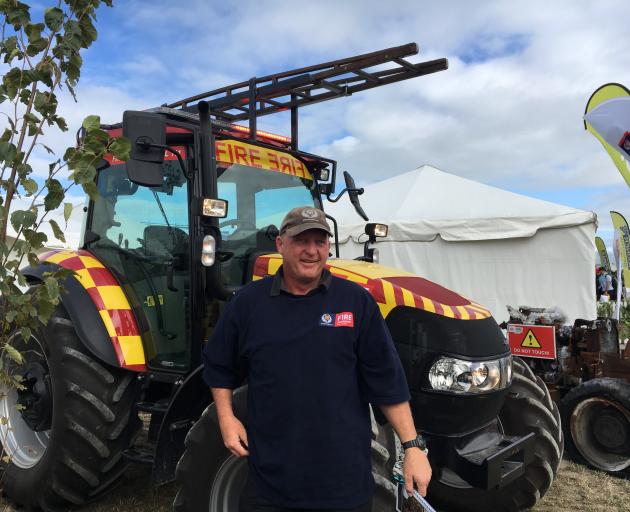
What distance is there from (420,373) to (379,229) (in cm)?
157

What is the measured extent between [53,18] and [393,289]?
1.94 m

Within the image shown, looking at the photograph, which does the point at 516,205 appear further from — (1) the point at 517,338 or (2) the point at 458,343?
(2) the point at 458,343

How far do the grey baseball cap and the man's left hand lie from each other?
0.79 meters

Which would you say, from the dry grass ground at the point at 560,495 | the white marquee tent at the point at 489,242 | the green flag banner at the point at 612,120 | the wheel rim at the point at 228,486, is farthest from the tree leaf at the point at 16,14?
the white marquee tent at the point at 489,242

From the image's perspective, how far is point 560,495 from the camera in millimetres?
4105

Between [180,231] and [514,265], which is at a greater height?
[514,265]

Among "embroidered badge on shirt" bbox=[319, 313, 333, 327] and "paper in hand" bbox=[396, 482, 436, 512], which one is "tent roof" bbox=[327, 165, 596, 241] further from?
"embroidered badge on shirt" bbox=[319, 313, 333, 327]

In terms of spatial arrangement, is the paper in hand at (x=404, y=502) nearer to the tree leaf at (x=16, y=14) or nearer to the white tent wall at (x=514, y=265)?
the tree leaf at (x=16, y=14)

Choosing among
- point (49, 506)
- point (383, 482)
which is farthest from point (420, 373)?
point (49, 506)

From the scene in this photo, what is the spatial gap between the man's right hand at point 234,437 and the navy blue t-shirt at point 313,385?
1.6 inches

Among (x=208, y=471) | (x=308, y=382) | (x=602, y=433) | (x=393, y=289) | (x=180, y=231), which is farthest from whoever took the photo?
(x=602, y=433)

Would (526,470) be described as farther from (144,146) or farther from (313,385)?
(144,146)

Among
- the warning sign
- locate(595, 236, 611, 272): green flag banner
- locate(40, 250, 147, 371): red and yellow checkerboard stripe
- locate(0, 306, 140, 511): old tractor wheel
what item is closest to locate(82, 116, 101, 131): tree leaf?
locate(40, 250, 147, 371): red and yellow checkerboard stripe

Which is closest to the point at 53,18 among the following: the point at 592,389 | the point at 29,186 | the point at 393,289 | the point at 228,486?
the point at 29,186
